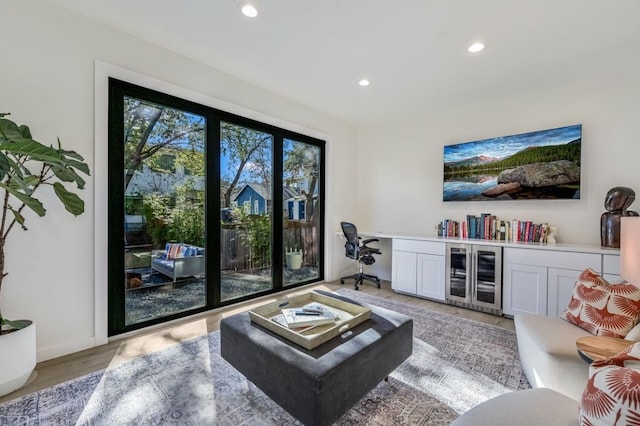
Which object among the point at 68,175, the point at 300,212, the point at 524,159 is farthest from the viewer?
the point at 300,212

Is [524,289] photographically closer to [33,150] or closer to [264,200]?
[264,200]

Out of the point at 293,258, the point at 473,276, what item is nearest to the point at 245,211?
the point at 293,258

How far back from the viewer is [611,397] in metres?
0.76

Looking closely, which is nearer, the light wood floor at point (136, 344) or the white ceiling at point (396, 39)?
the light wood floor at point (136, 344)

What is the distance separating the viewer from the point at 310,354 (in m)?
1.48

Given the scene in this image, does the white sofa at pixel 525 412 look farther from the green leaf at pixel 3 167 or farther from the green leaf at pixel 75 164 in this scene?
the green leaf at pixel 75 164

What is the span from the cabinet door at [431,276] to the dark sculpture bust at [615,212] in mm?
1608

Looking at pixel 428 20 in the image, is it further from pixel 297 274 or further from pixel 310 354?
pixel 297 274

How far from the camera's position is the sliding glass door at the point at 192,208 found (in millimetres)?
2635

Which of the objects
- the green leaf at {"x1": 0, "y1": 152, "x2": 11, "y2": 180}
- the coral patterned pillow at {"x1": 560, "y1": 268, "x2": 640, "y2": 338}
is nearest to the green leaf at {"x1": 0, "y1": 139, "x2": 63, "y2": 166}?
the green leaf at {"x1": 0, "y1": 152, "x2": 11, "y2": 180}

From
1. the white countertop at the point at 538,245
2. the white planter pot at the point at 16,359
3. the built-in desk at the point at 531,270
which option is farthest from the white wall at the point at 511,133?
the white planter pot at the point at 16,359

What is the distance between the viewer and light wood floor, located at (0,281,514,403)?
2014mm

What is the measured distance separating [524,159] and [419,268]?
1928 millimetres

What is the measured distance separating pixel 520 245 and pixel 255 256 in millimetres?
3192
